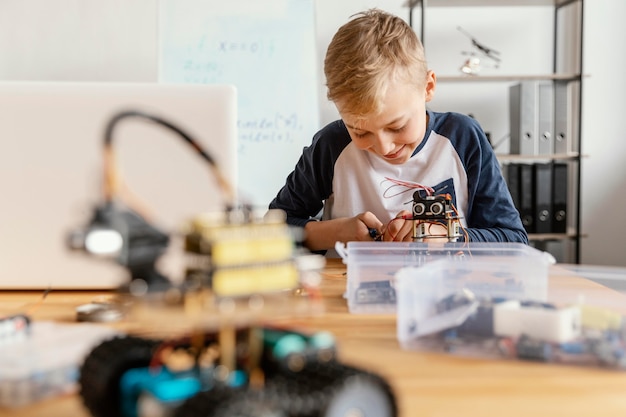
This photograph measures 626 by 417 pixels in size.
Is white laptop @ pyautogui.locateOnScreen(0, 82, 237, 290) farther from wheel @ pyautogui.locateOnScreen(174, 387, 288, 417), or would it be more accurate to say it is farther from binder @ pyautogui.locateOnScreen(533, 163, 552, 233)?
binder @ pyautogui.locateOnScreen(533, 163, 552, 233)

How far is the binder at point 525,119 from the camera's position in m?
2.67

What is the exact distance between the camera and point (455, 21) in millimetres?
2996

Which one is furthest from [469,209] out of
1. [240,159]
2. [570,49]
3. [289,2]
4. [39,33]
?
[39,33]

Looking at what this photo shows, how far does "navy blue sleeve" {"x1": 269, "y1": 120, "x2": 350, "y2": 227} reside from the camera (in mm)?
1521

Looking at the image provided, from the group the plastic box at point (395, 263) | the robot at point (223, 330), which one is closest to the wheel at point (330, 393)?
the robot at point (223, 330)

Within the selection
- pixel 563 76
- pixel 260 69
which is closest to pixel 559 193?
pixel 563 76

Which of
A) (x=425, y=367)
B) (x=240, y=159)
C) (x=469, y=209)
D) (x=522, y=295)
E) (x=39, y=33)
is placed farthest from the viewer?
(x=39, y=33)

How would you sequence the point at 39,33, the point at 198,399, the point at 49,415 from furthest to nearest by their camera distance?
1. the point at 39,33
2. the point at 49,415
3. the point at 198,399

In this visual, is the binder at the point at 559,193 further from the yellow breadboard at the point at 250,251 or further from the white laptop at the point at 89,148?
the yellow breadboard at the point at 250,251

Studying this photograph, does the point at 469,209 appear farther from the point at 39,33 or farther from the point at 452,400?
the point at 39,33

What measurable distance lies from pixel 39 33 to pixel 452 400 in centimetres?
294

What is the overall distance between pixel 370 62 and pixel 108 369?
87 cm

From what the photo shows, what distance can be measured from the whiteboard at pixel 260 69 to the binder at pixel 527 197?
2.82ft

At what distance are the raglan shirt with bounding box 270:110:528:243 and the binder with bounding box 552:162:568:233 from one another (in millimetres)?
1417
